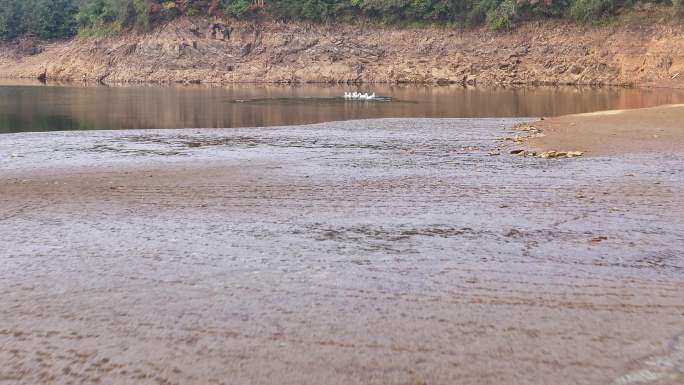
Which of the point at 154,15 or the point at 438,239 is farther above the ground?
the point at 154,15

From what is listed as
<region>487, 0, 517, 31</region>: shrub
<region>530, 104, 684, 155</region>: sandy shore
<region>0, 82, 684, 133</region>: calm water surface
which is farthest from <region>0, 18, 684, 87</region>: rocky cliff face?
<region>530, 104, 684, 155</region>: sandy shore

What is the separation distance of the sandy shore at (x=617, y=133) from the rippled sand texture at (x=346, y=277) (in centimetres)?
248

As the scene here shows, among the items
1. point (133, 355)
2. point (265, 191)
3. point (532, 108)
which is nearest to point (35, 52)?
point (532, 108)

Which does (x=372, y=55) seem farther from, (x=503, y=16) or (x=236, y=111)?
(x=236, y=111)

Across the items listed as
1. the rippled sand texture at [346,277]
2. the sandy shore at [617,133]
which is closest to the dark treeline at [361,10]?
the sandy shore at [617,133]

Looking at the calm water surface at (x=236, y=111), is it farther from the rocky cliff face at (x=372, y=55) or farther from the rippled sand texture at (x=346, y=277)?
the rocky cliff face at (x=372, y=55)

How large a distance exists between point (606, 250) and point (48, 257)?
4.17m

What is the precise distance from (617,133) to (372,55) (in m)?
40.6

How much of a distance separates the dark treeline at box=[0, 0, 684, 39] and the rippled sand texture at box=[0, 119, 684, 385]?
144 ft

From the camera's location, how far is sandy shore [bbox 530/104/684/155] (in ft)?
39.5

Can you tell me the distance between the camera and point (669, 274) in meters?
4.70

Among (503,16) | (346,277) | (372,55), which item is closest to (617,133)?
(346,277)

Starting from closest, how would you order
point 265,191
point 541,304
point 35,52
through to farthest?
point 541,304 → point 265,191 → point 35,52

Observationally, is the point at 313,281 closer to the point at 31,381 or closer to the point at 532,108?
the point at 31,381
